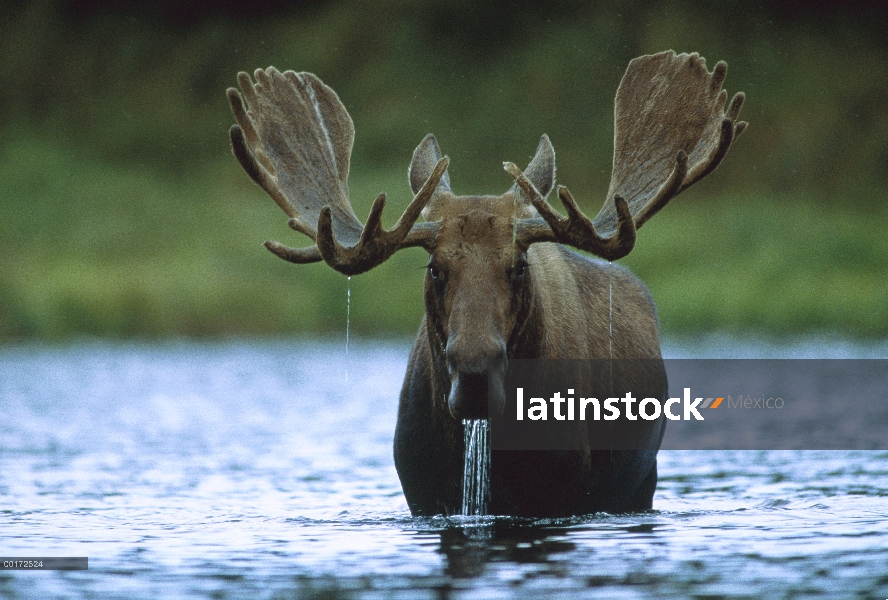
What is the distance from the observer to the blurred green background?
78.9 meters

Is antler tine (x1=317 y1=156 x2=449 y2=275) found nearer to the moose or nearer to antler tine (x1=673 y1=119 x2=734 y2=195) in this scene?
the moose

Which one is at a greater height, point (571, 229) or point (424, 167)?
point (424, 167)

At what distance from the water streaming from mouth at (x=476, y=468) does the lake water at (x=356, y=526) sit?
0.50 feet

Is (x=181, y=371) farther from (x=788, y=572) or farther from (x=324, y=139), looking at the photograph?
(x=788, y=572)

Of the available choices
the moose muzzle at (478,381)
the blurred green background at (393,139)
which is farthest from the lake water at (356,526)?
the blurred green background at (393,139)

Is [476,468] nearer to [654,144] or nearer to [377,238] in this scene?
[377,238]

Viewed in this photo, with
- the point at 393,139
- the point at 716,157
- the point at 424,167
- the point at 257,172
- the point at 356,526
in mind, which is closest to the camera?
the point at 716,157

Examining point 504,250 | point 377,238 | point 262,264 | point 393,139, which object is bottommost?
point 504,250

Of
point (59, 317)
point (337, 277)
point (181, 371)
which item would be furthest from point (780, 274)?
point (181, 371)

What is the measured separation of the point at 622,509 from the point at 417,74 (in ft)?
474

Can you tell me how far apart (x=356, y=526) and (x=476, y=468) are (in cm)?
160

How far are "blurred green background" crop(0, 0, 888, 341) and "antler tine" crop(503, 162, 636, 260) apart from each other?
58.6m

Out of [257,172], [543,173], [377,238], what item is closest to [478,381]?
[377,238]

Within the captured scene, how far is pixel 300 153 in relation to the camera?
10.8 meters
